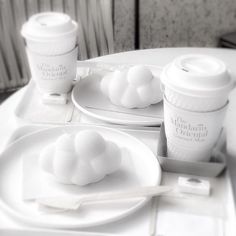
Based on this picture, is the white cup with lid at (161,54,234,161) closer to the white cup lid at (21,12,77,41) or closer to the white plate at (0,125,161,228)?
the white plate at (0,125,161,228)

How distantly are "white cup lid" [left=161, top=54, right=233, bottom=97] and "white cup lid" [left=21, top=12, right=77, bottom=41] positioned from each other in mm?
284

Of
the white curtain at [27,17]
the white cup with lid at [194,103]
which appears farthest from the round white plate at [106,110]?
the white curtain at [27,17]

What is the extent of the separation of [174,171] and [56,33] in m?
0.38

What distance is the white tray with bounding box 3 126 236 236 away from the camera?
633 millimetres

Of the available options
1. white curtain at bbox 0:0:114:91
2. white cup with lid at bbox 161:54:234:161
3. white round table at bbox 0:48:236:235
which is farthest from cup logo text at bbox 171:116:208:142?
white curtain at bbox 0:0:114:91

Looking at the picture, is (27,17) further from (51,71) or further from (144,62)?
(51,71)

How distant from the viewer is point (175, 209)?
0.67m

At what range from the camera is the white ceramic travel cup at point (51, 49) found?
0.88m

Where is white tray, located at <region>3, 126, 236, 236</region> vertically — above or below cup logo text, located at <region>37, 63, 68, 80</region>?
below

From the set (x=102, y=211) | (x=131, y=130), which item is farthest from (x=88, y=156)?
(x=131, y=130)

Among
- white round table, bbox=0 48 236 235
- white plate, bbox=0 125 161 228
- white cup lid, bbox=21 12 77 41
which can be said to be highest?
white cup lid, bbox=21 12 77 41

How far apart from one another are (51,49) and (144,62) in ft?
1.09

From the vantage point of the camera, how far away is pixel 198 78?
0.67m

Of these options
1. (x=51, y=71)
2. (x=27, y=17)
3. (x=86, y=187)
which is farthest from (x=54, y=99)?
(x=27, y=17)
